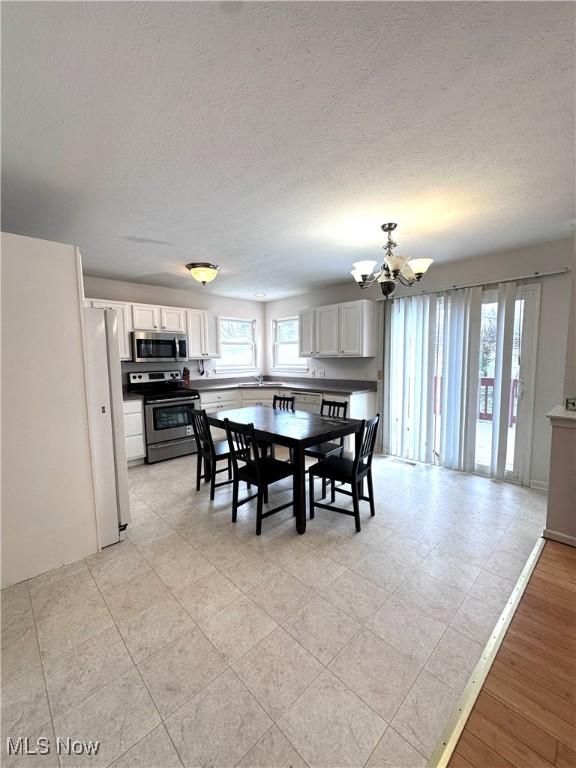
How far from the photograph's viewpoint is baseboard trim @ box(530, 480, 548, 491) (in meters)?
3.32

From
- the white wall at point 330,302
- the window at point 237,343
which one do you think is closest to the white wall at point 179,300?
the window at point 237,343

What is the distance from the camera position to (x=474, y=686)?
55.0 inches

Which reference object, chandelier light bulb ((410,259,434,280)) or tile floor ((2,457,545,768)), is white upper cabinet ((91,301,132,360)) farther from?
chandelier light bulb ((410,259,434,280))

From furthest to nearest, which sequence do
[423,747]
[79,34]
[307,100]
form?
[307,100], [423,747], [79,34]

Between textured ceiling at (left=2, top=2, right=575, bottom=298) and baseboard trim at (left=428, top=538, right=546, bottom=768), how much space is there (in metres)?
2.55

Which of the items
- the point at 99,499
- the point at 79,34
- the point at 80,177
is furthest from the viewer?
the point at 99,499

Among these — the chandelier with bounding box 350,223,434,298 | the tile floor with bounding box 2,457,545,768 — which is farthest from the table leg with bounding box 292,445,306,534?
the chandelier with bounding box 350,223,434,298

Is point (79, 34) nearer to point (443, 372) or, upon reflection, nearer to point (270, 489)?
point (270, 489)

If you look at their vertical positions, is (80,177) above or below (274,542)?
above

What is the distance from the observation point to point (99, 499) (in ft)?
7.90

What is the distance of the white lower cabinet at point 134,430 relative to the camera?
4.12 meters

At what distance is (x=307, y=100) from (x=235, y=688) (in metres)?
2.59

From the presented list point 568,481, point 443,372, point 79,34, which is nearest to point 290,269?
point 443,372

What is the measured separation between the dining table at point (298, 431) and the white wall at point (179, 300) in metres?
2.46
